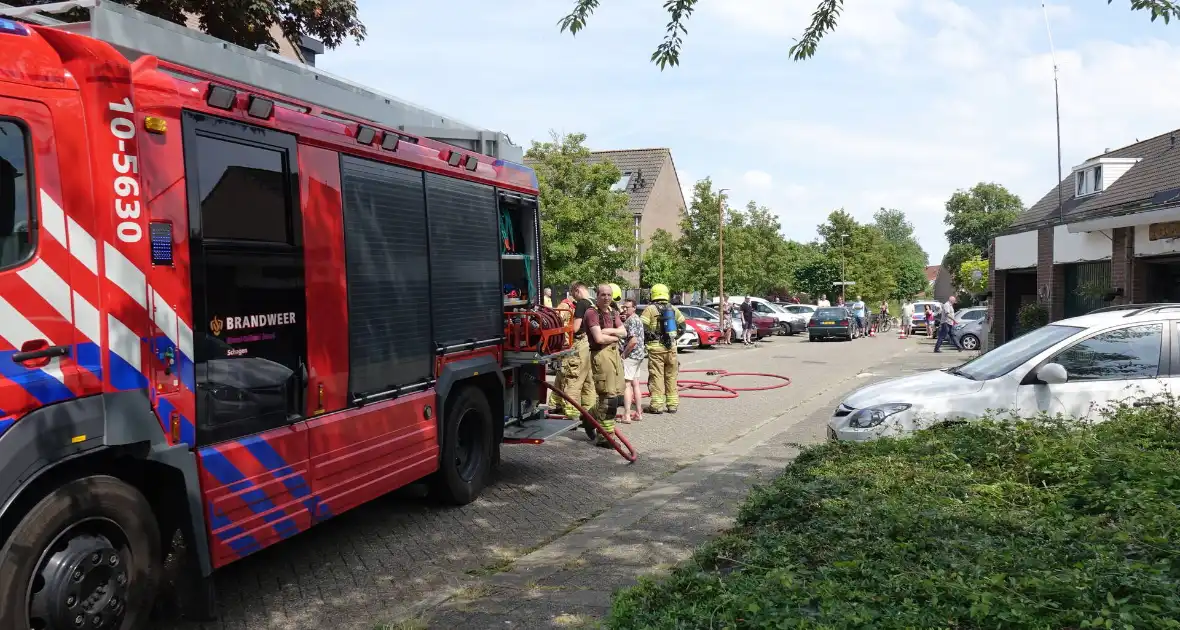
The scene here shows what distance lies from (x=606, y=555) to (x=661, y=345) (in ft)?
23.2

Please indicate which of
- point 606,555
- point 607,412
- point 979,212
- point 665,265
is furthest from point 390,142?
point 979,212

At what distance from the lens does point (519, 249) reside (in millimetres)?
8570

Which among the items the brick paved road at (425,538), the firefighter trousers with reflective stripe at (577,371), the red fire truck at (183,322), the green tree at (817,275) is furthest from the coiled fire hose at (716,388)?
the green tree at (817,275)

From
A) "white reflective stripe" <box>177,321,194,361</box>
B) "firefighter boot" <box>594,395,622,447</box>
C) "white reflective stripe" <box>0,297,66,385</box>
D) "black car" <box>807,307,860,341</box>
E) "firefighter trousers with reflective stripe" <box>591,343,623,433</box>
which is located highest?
"white reflective stripe" <box>0,297,66,385</box>

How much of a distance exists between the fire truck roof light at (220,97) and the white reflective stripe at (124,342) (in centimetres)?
126

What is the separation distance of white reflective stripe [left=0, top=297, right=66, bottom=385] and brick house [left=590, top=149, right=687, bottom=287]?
151 feet

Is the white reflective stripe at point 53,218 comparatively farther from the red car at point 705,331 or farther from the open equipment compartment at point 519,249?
the red car at point 705,331

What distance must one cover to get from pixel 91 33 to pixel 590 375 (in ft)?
23.2

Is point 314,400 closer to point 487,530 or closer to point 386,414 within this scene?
point 386,414

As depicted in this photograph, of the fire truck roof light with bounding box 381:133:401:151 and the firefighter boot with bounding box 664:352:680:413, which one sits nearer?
the fire truck roof light with bounding box 381:133:401:151

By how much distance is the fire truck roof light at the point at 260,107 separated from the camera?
486cm

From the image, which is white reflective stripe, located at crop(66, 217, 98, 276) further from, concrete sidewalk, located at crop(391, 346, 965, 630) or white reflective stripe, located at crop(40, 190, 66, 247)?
concrete sidewalk, located at crop(391, 346, 965, 630)

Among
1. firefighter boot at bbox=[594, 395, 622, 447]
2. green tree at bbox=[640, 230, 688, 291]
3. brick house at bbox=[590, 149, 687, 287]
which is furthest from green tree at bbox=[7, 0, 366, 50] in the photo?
brick house at bbox=[590, 149, 687, 287]

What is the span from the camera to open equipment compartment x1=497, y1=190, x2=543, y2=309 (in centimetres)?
817
